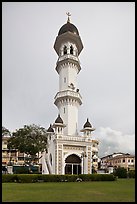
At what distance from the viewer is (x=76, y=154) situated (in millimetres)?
40094

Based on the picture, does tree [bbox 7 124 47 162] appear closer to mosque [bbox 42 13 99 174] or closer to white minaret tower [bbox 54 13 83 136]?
mosque [bbox 42 13 99 174]

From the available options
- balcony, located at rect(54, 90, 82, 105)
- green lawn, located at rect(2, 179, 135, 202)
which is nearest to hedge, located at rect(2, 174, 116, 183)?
green lawn, located at rect(2, 179, 135, 202)

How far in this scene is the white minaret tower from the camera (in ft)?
143

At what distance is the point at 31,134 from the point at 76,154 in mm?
7765

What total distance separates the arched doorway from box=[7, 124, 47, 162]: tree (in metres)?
4.65

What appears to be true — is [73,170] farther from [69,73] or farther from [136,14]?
[136,14]

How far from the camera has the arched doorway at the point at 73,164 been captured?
3956cm

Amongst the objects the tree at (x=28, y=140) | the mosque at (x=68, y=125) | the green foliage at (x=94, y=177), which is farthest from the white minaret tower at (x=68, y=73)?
the green foliage at (x=94, y=177)

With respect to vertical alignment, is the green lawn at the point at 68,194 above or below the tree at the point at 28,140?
below

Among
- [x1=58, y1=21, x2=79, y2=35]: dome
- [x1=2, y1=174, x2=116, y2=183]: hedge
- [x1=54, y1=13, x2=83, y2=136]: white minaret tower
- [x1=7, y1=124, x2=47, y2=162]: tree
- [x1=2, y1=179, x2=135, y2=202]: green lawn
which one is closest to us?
[x1=2, y1=179, x2=135, y2=202]: green lawn

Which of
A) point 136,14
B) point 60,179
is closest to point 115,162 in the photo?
point 60,179

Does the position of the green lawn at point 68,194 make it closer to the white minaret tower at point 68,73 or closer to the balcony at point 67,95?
the white minaret tower at point 68,73

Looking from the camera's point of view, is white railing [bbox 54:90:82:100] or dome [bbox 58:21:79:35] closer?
white railing [bbox 54:90:82:100]

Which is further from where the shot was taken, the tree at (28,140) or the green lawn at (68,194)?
the tree at (28,140)
